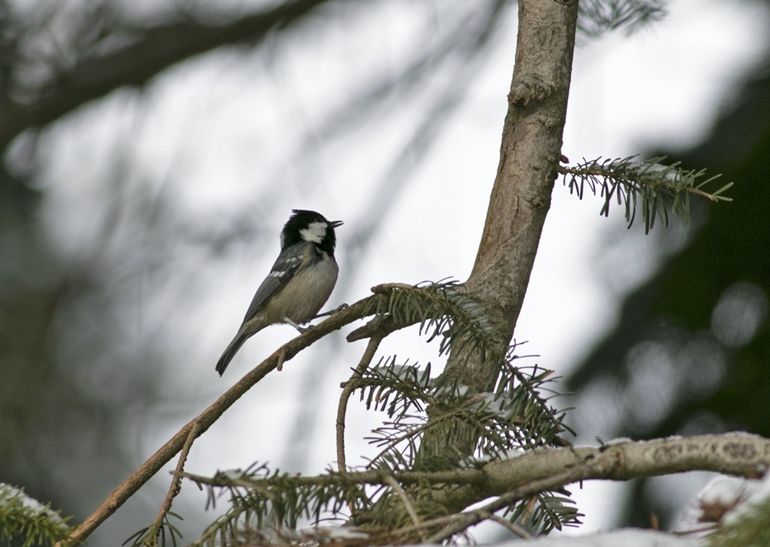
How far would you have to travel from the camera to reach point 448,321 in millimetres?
1554

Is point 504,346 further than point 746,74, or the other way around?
point 746,74

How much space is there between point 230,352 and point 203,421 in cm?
248

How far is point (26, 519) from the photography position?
4.05ft

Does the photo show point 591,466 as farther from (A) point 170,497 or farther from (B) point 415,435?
(A) point 170,497

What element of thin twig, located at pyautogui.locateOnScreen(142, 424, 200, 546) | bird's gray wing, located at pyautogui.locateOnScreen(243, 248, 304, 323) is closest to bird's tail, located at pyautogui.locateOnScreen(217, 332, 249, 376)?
bird's gray wing, located at pyautogui.locateOnScreen(243, 248, 304, 323)

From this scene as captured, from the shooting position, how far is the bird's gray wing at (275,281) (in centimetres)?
420

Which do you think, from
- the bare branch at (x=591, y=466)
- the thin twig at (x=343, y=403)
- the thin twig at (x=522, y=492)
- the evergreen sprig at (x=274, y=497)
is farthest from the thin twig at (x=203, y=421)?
the thin twig at (x=522, y=492)

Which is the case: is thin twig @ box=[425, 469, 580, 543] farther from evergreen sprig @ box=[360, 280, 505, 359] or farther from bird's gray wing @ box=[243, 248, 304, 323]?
bird's gray wing @ box=[243, 248, 304, 323]

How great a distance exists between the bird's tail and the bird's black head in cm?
74

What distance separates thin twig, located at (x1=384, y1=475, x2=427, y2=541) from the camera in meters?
0.91

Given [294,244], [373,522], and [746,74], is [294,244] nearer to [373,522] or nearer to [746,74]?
[746,74]

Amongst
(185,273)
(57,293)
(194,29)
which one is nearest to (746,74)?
(194,29)

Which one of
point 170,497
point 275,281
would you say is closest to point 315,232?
point 275,281

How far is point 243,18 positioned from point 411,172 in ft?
3.90
